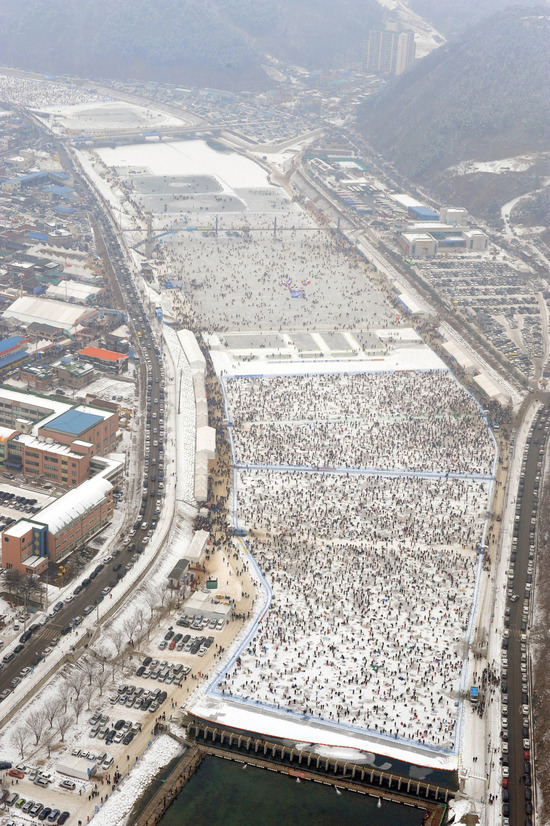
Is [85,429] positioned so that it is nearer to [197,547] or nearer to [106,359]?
[197,547]

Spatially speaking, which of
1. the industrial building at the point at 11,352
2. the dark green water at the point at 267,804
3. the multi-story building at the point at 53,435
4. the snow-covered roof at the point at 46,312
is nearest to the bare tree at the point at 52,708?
the dark green water at the point at 267,804

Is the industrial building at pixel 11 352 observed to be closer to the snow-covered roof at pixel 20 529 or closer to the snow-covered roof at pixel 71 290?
the snow-covered roof at pixel 71 290

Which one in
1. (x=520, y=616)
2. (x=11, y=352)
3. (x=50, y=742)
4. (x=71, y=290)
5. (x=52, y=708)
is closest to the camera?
(x=50, y=742)

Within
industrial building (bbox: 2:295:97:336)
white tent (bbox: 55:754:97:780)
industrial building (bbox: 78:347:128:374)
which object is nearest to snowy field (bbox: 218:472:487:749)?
white tent (bbox: 55:754:97:780)

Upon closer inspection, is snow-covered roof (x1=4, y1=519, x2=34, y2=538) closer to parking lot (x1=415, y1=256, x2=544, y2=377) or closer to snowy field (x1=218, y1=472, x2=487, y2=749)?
snowy field (x1=218, y1=472, x2=487, y2=749)

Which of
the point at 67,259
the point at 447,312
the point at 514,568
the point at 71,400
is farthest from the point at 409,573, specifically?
the point at 67,259

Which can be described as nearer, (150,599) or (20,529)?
(150,599)

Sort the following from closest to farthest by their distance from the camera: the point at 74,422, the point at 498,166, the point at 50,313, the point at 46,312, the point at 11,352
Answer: the point at 74,422 < the point at 11,352 < the point at 50,313 < the point at 46,312 < the point at 498,166

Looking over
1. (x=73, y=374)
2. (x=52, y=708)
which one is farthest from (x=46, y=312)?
(x=52, y=708)

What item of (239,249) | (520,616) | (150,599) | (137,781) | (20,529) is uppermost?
(239,249)
